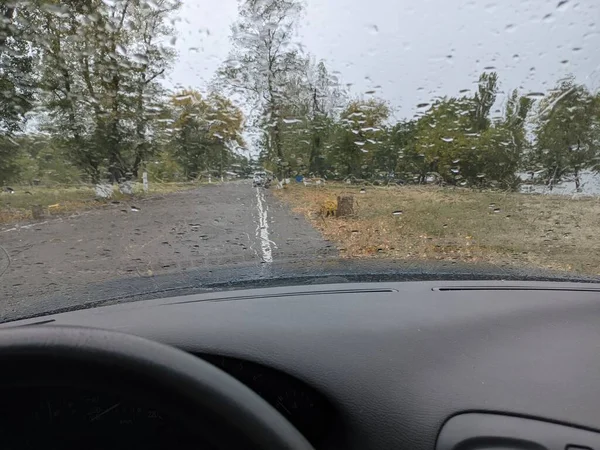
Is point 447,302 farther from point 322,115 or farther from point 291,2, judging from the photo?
point 291,2

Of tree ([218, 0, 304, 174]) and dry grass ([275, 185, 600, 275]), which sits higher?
tree ([218, 0, 304, 174])

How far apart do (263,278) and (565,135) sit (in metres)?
3.19

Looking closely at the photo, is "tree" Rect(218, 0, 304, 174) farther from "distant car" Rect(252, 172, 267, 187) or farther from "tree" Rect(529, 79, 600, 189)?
"tree" Rect(529, 79, 600, 189)

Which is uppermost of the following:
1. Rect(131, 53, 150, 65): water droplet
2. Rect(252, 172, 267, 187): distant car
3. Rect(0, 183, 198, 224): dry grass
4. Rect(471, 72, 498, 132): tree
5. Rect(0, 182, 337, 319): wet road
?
Rect(131, 53, 150, 65): water droplet

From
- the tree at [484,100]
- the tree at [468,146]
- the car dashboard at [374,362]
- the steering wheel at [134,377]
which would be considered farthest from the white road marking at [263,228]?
the steering wheel at [134,377]

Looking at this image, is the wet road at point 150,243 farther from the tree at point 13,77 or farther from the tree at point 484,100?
the tree at point 484,100

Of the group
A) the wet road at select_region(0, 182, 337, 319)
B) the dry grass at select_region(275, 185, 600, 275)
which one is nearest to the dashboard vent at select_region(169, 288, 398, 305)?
the wet road at select_region(0, 182, 337, 319)

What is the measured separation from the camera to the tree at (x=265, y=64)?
3.59 m

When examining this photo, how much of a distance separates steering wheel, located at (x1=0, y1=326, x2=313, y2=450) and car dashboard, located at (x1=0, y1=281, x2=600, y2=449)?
0.69ft

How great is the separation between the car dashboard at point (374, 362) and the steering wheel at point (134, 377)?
21cm

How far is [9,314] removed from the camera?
2.39 metres

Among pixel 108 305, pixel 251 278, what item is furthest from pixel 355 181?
pixel 108 305

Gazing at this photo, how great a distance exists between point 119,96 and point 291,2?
162cm

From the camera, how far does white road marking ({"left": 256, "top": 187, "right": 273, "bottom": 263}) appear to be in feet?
11.9
